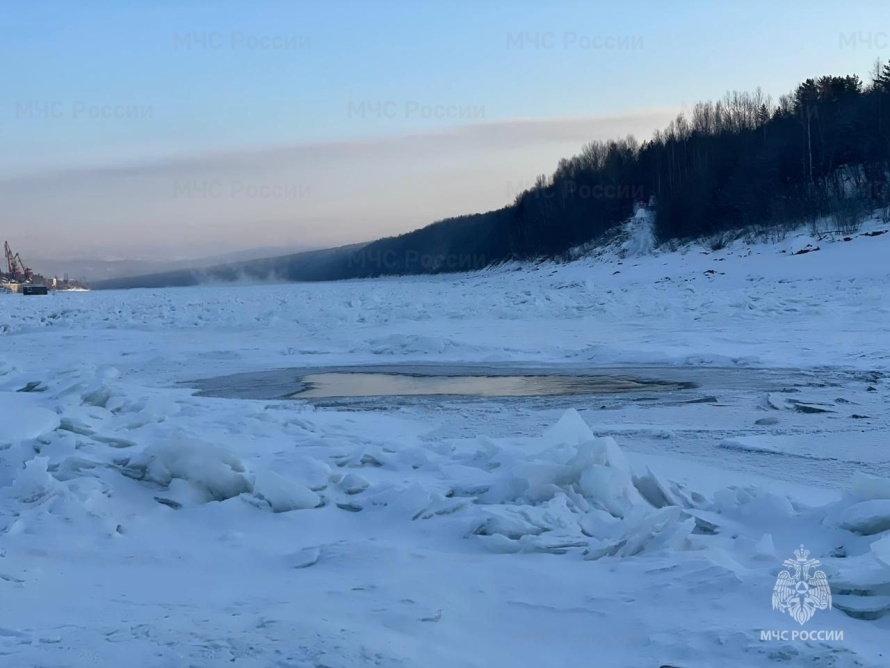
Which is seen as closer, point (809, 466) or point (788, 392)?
point (809, 466)

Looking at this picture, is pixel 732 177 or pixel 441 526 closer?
pixel 441 526

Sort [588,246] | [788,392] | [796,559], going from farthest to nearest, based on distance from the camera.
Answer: [588,246] < [788,392] < [796,559]

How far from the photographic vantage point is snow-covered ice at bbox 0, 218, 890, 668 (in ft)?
9.07

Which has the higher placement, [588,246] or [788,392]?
[588,246]

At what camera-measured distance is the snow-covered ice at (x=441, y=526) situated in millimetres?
2766

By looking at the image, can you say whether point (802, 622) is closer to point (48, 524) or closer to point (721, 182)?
point (48, 524)

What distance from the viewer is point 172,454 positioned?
466 cm

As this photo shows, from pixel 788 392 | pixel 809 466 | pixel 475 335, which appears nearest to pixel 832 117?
pixel 475 335

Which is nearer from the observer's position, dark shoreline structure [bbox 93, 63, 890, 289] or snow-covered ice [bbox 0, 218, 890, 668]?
snow-covered ice [bbox 0, 218, 890, 668]

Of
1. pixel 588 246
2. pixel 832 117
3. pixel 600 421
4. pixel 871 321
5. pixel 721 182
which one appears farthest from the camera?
pixel 588 246

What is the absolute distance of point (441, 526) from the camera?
3.98 metres

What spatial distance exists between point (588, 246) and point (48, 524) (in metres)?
47.9

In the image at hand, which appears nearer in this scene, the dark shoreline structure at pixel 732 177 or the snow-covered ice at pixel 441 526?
the snow-covered ice at pixel 441 526

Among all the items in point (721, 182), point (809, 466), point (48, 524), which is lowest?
point (809, 466)
